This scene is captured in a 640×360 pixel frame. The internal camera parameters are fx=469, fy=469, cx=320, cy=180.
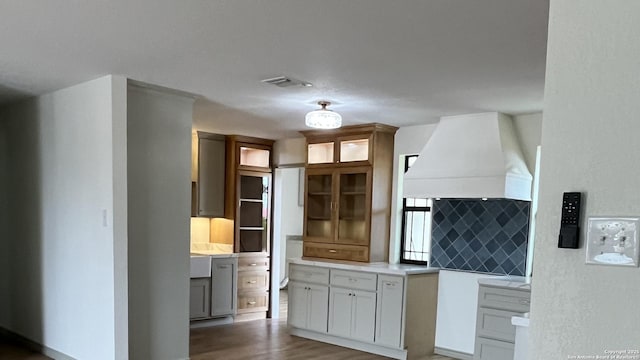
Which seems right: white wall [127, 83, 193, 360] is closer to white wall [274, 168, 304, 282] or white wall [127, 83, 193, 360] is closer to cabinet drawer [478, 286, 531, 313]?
cabinet drawer [478, 286, 531, 313]

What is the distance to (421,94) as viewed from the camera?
370 cm

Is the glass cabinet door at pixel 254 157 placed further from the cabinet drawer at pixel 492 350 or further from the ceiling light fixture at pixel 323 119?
the cabinet drawer at pixel 492 350

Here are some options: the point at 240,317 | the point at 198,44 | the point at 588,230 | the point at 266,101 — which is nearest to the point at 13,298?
the point at 240,317

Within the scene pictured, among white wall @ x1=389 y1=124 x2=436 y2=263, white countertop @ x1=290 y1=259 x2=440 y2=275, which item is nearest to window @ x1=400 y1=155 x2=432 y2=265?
white wall @ x1=389 y1=124 x2=436 y2=263

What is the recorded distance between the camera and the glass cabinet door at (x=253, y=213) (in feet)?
20.2

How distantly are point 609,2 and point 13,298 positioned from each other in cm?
543

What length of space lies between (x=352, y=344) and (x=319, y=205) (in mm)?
1645

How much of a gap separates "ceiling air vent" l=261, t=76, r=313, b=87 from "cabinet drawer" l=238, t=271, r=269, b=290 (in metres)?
3.32

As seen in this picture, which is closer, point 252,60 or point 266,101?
point 252,60

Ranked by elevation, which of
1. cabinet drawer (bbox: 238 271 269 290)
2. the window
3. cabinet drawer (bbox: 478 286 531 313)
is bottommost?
cabinet drawer (bbox: 238 271 269 290)

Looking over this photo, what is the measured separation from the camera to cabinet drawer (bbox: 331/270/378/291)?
4793 millimetres

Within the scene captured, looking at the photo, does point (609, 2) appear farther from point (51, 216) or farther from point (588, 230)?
point (51, 216)

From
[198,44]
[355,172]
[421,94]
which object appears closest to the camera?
[198,44]

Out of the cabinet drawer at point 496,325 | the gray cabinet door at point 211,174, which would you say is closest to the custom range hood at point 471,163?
the cabinet drawer at point 496,325
